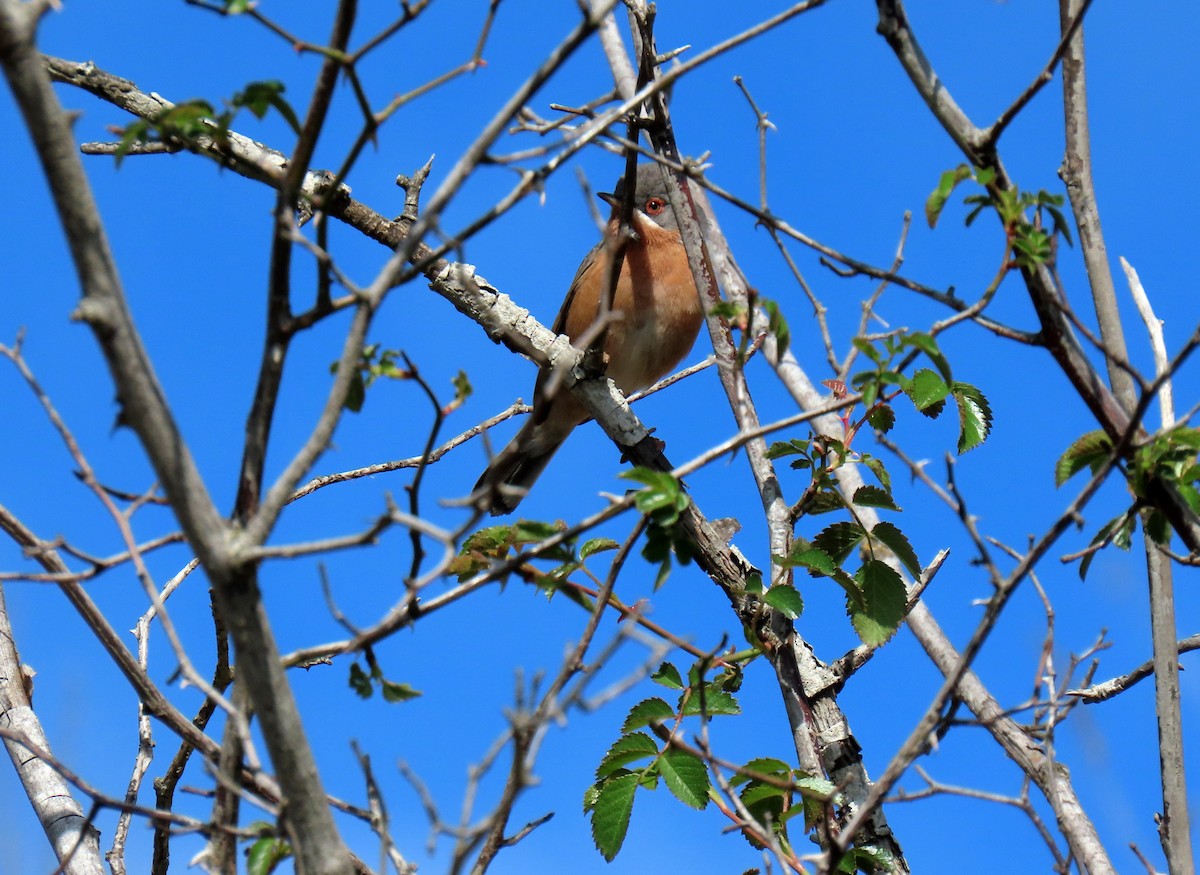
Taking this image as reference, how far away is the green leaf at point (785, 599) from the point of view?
3.36 meters

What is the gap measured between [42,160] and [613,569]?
187 cm

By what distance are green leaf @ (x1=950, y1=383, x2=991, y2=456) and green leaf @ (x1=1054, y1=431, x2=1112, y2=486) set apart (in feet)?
2.04

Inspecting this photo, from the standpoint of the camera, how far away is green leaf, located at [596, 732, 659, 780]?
326cm

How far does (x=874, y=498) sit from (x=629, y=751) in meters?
1.04

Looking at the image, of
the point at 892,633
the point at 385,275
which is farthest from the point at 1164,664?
the point at 385,275

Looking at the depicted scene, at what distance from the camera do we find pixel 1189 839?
2.96 metres

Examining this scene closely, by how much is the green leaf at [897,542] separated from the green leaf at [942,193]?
1299 millimetres

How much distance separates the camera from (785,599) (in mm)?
3379

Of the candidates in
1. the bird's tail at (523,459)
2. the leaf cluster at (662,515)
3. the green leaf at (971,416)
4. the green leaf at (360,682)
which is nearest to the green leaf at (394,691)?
the green leaf at (360,682)

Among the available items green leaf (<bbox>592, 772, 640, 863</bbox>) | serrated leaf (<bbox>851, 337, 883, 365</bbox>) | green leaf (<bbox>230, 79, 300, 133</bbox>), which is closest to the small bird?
green leaf (<bbox>592, 772, 640, 863</bbox>)

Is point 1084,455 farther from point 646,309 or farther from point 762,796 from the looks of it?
point 646,309

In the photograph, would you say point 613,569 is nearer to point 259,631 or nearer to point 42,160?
point 259,631

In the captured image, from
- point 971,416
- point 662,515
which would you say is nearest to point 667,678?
point 662,515

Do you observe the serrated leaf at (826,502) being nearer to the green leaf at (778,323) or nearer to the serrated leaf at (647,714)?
the serrated leaf at (647,714)
